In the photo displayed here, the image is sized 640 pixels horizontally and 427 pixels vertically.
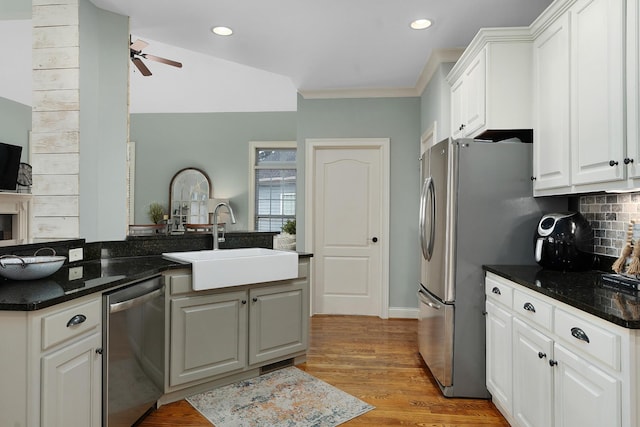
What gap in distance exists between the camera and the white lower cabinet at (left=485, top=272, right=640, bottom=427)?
128 cm

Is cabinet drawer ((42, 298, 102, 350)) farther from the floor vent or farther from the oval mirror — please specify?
the oval mirror

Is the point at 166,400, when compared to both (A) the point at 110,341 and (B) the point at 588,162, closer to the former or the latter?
(A) the point at 110,341

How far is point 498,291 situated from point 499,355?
1.15 ft

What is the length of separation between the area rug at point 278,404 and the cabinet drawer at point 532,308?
1056mm

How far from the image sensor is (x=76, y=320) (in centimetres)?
159

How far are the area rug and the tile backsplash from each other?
1616 mm

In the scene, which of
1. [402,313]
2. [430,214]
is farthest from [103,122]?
[402,313]

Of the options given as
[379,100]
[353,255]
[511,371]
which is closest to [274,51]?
[379,100]

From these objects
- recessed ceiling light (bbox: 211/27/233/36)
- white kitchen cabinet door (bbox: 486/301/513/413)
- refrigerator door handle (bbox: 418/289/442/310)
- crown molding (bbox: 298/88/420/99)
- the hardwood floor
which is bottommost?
the hardwood floor

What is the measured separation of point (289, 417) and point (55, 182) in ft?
6.70

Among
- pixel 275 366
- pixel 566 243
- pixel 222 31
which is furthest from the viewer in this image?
pixel 222 31

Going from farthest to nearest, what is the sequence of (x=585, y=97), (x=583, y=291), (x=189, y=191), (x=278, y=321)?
(x=189, y=191)
(x=278, y=321)
(x=585, y=97)
(x=583, y=291)

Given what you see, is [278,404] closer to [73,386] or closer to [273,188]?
[73,386]

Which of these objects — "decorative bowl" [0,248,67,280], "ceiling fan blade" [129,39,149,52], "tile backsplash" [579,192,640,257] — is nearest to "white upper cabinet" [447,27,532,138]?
"tile backsplash" [579,192,640,257]
